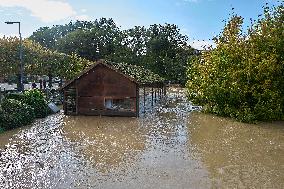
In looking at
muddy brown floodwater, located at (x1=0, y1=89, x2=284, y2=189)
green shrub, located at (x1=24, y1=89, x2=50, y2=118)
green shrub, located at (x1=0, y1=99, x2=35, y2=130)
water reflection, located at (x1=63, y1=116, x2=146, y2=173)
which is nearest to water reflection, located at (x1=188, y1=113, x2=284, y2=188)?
muddy brown floodwater, located at (x1=0, y1=89, x2=284, y2=189)

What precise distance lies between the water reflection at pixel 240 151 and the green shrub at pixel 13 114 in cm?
1237

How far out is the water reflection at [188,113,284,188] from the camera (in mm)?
15797

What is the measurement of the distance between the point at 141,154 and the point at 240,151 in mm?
5522

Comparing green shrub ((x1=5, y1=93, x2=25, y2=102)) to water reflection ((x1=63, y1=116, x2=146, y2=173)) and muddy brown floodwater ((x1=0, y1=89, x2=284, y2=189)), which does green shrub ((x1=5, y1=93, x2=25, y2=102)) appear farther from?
water reflection ((x1=63, y1=116, x2=146, y2=173))

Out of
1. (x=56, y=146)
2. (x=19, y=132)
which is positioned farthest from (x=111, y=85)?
(x=56, y=146)

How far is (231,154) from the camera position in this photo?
1984cm

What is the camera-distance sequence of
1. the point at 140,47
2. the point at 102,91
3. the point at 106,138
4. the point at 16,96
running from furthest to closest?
the point at 140,47 → the point at 102,91 → the point at 16,96 → the point at 106,138

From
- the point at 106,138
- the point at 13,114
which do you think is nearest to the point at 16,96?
the point at 13,114

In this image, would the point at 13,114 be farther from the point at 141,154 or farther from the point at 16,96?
the point at 141,154

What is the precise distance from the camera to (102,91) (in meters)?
31.6

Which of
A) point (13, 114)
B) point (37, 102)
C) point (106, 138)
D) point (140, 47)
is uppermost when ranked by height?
point (140, 47)

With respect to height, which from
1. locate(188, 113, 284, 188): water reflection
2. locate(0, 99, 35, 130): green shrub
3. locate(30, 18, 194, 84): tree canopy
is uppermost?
locate(30, 18, 194, 84): tree canopy

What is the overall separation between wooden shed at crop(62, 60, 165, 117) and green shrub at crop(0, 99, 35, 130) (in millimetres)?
4574

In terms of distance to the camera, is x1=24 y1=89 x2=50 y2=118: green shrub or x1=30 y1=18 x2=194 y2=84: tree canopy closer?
x1=24 y1=89 x2=50 y2=118: green shrub
